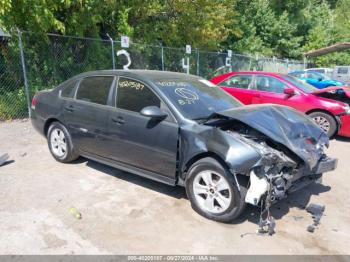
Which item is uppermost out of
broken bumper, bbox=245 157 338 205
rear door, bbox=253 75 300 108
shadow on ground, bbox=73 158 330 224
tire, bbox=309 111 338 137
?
rear door, bbox=253 75 300 108

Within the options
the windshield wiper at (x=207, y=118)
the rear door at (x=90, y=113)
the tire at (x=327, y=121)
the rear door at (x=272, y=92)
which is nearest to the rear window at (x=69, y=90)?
the rear door at (x=90, y=113)

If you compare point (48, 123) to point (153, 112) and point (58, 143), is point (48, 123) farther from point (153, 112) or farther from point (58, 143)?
point (153, 112)

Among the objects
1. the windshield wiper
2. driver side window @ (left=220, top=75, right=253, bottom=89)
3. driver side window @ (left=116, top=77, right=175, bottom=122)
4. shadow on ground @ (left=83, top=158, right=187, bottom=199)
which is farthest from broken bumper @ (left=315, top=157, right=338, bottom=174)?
driver side window @ (left=220, top=75, right=253, bottom=89)

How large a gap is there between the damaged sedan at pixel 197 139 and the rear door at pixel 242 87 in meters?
3.51

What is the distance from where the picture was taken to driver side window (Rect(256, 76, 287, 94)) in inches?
325

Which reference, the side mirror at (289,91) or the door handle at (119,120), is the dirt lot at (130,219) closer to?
the door handle at (119,120)

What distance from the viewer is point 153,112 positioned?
4.09m

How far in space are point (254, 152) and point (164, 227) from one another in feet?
4.20

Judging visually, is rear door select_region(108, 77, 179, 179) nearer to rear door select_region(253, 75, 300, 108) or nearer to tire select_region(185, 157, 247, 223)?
tire select_region(185, 157, 247, 223)

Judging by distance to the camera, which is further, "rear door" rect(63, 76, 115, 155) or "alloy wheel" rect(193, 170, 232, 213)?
"rear door" rect(63, 76, 115, 155)

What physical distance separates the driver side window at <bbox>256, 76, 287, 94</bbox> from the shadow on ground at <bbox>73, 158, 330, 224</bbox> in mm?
3687

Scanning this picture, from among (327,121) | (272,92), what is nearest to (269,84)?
(272,92)

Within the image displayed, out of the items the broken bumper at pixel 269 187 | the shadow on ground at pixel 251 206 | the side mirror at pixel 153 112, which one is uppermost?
the side mirror at pixel 153 112

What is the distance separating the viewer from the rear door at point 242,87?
8.52 metres
